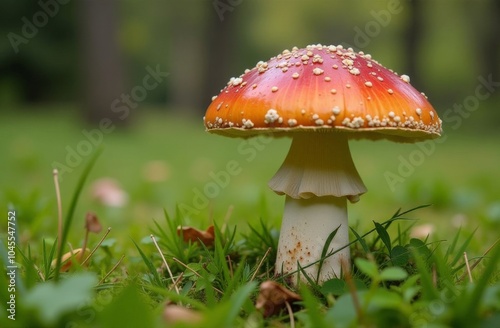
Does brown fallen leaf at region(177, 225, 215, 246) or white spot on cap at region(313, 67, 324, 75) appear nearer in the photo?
white spot on cap at region(313, 67, 324, 75)

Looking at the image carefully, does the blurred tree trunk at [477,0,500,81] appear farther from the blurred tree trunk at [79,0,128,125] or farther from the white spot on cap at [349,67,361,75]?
the white spot on cap at [349,67,361,75]

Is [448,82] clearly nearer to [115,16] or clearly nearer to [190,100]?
[190,100]

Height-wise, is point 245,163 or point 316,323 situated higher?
Answer: point 245,163

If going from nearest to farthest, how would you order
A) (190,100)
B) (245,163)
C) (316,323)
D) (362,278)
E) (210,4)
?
(316,323) → (362,278) → (245,163) → (210,4) → (190,100)

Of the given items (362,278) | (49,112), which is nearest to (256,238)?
(362,278)

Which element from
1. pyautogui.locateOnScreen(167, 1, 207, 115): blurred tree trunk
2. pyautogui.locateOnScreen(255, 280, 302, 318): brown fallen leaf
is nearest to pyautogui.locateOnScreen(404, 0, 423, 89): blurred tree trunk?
pyautogui.locateOnScreen(255, 280, 302, 318): brown fallen leaf

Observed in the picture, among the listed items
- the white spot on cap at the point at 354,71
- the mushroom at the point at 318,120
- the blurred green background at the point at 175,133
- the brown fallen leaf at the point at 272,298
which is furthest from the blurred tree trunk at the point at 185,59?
the brown fallen leaf at the point at 272,298

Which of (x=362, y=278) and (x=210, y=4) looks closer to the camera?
(x=362, y=278)

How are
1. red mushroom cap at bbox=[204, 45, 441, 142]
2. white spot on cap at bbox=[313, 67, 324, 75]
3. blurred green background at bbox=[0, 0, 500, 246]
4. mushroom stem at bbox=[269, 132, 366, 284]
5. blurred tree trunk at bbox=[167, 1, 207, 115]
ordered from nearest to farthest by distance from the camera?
red mushroom cap at bbox=[204, 45, 441, 142], white spot on cap at bbox=[313, 67, 324, 75], mushroom stem at bbox=[269, 132, 366, 284], blurred green background at bbox=[0, 0, 500, 246], blurred tree trunk at bbox=[167, 1, 207, 115]
